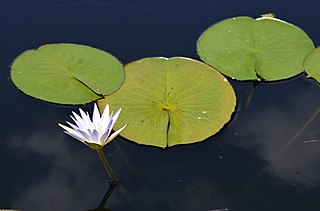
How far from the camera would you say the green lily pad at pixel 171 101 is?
3.25m

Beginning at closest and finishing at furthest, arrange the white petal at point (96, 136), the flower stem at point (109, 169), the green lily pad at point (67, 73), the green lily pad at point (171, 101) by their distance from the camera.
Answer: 1. the white petal at point (96, 136)
2. the flower stem at point (109, 169)
3. the green lily pad at point (171, 101)
4. the green lily pad at point (67, 73)

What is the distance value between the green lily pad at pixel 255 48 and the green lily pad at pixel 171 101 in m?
0.17

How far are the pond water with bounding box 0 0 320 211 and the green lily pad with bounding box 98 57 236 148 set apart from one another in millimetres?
85

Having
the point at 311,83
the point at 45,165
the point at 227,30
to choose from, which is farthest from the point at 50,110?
the point at 311,83

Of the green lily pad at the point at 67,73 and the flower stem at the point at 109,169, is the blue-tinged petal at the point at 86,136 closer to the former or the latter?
the flower stem at the point at 109,169

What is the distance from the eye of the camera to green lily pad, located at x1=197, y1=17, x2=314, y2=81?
3.68 meters

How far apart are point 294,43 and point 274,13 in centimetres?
48

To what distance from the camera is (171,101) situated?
11.2ft

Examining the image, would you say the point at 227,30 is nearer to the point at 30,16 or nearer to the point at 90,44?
the point at 90,44

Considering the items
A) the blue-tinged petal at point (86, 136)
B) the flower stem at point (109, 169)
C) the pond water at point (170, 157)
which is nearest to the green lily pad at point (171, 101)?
the pond water at point (170, 157)

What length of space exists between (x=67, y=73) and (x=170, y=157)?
977mm

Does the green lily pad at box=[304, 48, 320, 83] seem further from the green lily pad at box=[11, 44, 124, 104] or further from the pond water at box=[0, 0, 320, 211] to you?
the green lily pad at box=[11, 44, 124, 104]

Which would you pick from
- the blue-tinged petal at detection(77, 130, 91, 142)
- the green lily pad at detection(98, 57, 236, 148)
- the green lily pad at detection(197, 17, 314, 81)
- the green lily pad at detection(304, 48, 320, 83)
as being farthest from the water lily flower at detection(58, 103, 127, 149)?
the green lily pad at detection(304, 48, 320, 83)

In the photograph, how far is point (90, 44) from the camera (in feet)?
13.1
